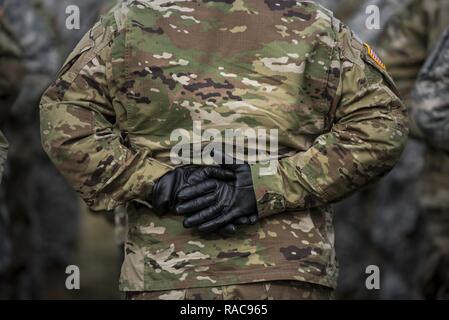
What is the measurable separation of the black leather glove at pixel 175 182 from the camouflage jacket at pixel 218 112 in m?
0.05

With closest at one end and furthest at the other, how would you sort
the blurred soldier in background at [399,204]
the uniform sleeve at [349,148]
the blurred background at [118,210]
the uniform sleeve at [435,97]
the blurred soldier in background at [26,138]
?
the uniform sleeve at [349,148] < the uniform sleeve at [435,97] < the blurred background at [118,210] < the blurred soldier in background at [399,204] < the blurred soldier in background at [26,138]

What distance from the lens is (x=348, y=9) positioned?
10141 millimetres

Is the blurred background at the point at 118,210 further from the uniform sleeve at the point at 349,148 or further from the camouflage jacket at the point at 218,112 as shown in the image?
the uniform sleeve at the point at 349,148

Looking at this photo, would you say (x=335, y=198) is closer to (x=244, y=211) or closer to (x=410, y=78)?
(x=244, y=211)

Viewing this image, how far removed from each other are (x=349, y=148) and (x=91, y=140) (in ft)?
2.87

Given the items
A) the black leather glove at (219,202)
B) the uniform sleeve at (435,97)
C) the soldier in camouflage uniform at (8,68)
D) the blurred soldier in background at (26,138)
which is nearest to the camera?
the black leather glove at (219,202)

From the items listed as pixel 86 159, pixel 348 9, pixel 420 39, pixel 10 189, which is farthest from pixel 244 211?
pixel 348 9

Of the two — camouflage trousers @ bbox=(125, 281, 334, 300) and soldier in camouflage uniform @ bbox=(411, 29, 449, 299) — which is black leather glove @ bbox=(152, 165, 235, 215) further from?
soldier in camouflage uniform @ bbox=(411, 29, 449, 299)

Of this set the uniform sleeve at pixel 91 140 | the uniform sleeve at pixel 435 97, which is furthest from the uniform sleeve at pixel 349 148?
the uniform sleeve at pixel 435 97

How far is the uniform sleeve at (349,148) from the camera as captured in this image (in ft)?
12.6

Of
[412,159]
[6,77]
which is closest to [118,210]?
[6,77]

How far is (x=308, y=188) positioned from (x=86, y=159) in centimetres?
76
